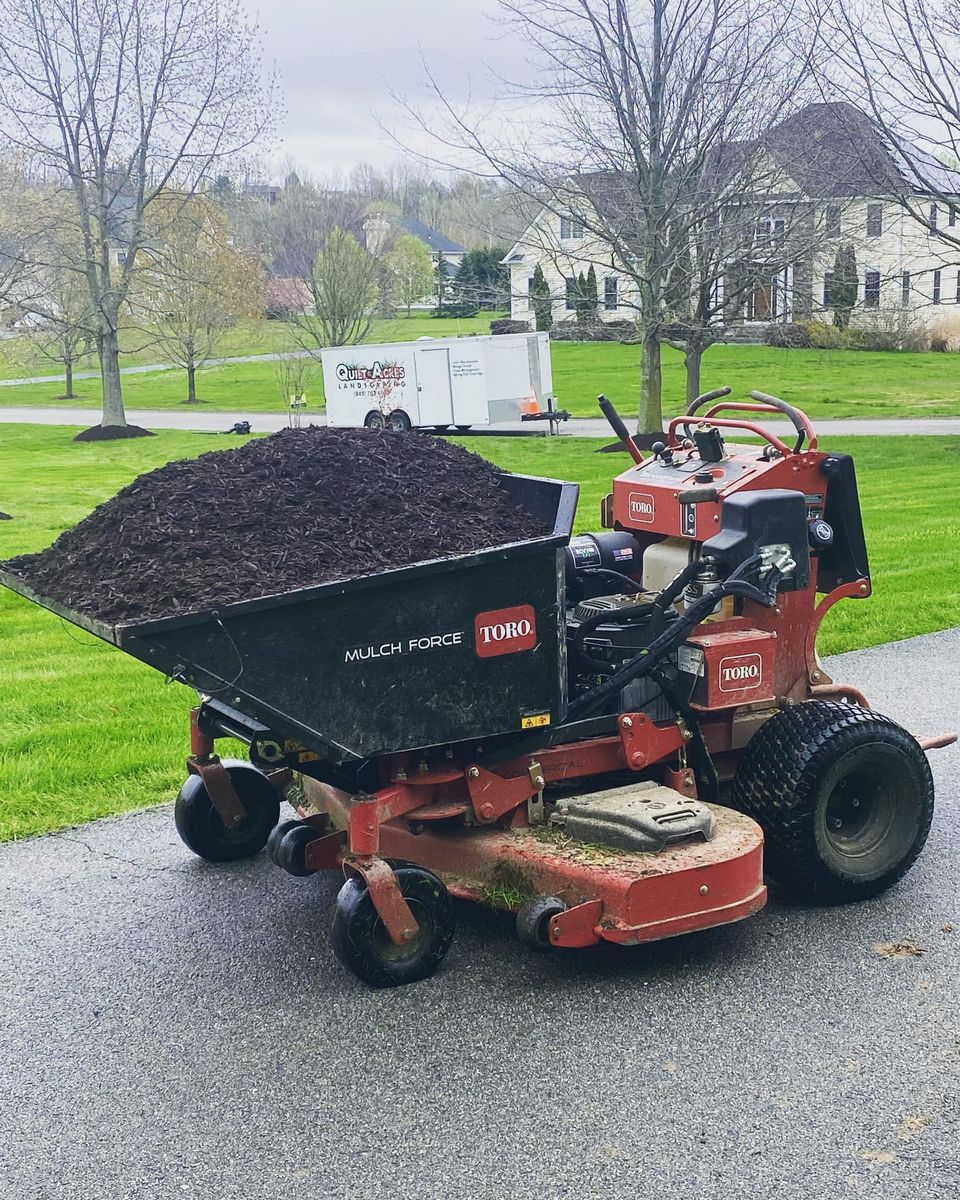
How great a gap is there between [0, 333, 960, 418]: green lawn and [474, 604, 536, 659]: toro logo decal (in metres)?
25.2

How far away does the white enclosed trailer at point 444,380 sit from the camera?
92.1 ft

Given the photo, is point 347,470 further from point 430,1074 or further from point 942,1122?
point 942,1122

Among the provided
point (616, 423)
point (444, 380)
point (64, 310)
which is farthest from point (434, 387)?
point (616, 423)

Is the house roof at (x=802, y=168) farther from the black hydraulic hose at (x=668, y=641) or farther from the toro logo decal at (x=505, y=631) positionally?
the toro logo decal at (x=505, y=631)

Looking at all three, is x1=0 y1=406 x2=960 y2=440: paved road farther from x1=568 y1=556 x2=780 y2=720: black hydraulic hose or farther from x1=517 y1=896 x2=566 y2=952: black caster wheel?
x1=517 y1=896 x2=566 y2=952: black caster wheel

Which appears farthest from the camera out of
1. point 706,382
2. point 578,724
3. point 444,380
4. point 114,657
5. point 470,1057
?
point 706,382

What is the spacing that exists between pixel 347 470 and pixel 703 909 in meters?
1.86

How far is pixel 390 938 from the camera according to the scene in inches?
154

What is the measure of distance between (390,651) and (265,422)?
29.0 meters

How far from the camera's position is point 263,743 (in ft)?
12.8

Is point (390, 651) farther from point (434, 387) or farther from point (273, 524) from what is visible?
point (434, 387)

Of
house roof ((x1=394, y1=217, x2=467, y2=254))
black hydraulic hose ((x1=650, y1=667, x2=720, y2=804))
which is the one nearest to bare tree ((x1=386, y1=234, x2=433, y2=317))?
house roof ((x1=394, y1=217, x2=467, y2=254))

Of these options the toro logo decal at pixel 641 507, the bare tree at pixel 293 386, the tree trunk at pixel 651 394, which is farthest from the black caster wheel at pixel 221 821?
the bare tree at pixel 293 386

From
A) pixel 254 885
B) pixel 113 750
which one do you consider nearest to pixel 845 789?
pixel 254 885
